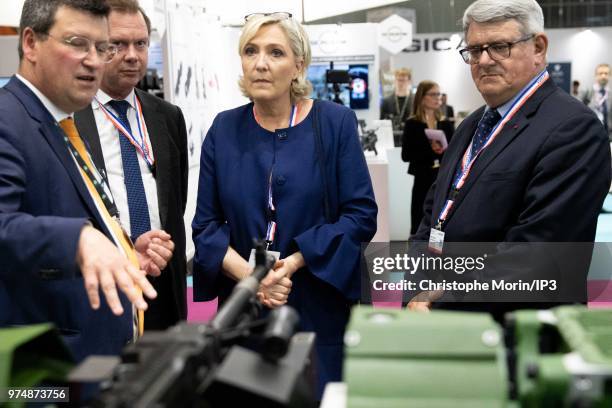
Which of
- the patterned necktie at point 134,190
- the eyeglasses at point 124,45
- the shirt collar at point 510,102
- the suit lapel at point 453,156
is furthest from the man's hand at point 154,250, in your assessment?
the shirt collar at point 510,102

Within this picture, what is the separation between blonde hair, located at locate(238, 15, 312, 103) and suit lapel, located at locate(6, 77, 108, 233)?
87 centimetres

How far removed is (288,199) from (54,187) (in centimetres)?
88

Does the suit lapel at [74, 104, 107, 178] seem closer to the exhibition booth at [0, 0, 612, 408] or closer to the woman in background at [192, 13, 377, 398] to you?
the woman in background at [192, 13, 377, 398]

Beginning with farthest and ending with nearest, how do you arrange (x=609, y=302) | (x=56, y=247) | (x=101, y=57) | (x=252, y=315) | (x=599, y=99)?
(x=599, y=99)
(x=609, y=302)
(x=101, y=57)
(x=56, y=247)
(x=252, y=315)

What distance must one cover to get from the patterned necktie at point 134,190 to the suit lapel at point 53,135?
808 mm

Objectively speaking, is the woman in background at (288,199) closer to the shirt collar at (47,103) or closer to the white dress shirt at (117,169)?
the white dress shirt at (117,169)

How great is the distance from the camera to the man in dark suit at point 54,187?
56.2 inches

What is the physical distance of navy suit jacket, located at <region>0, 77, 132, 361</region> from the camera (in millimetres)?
1634

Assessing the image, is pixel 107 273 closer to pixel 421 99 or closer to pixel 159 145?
pixel 159 145

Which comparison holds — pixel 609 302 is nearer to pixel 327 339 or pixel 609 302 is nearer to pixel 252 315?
pixel 327 339

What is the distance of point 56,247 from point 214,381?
0.71 meters

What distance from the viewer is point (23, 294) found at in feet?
5.54

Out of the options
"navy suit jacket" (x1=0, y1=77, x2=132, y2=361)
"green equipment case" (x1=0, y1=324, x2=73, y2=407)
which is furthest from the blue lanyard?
"green equipment case" (x1=0, y1=324, x2=73, y2=407)

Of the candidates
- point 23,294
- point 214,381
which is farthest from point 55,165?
point 214,381
